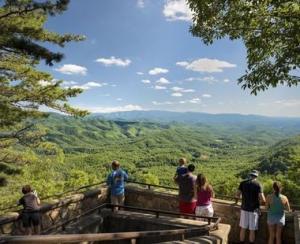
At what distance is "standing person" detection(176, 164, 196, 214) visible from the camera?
8.88 meters

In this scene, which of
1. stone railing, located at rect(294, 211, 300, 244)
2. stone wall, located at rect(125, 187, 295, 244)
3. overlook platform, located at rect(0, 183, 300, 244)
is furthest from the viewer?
stone wall, located at rect(125, 187, 295, 244)

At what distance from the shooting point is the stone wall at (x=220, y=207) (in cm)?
887

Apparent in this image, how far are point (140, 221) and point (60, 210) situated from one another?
82.3 inches

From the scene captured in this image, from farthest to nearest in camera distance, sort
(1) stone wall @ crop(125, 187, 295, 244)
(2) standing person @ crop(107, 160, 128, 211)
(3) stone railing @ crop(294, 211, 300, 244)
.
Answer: (2) standing person @ crop(107, 160, 128, 211) → (1) stone wall @ crop(125, 187, 295, 244) → (3) stone railing @ crop(294, 211, 300, 244)

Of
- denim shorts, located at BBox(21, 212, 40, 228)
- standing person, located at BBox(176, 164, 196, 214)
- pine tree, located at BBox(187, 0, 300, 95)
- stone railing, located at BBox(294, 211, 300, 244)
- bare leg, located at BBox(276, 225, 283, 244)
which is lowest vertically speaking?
bare leg, located at BBox(276, 225, 283, 244)

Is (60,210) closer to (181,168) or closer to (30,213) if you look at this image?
(30,213)

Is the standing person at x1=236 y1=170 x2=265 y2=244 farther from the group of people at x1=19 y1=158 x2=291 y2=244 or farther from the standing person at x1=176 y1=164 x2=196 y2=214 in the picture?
the standing person at x1=176 y1=164 x2=196 y2=214

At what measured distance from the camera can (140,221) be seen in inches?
342

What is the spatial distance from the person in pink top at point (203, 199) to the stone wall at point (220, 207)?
1364mm

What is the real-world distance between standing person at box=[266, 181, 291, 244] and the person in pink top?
4.27ft

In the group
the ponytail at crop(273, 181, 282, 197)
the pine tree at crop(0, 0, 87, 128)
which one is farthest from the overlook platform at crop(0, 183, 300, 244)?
the pine tree at crop(0, 0, 87, 128)

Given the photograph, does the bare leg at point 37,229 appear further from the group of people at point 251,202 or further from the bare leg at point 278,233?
the bare leg at point 278,233

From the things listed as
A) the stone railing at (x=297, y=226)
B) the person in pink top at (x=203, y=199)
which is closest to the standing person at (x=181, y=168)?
the person in pink top at (x=203, y=199)

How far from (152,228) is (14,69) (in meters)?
10.7
